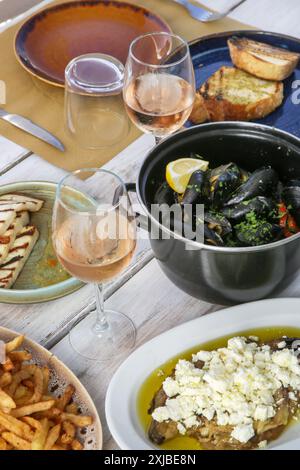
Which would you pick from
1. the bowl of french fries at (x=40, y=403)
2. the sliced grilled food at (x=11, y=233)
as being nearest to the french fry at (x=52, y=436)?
the bowl of french fries at (x=40, y=403)

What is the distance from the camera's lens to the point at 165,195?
1635 millimetres

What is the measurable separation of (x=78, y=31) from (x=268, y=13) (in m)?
0.75

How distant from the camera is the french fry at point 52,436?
1281mm

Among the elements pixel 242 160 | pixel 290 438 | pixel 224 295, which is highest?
pixel 242 160

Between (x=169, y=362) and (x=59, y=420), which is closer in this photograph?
(x=59, y=420)

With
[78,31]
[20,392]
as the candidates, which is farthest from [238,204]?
[78,31]

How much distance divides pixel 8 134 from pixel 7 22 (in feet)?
2.18

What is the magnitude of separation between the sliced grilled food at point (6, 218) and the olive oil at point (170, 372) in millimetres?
553

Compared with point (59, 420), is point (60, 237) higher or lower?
higher

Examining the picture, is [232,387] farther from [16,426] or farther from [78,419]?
[16,426]
